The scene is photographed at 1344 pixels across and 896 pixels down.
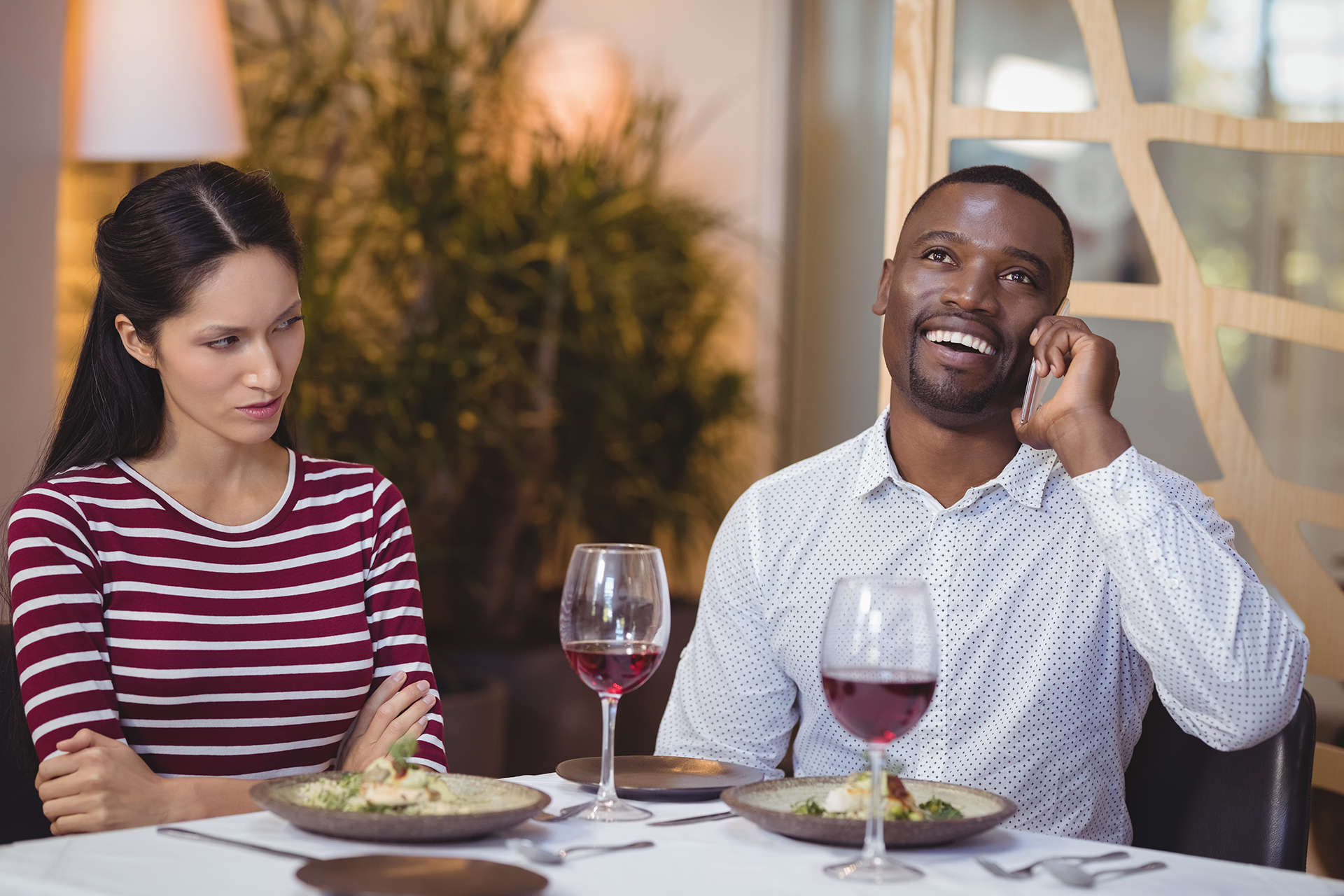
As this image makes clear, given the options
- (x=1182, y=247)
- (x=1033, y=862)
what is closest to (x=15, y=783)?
(x=1033, y=862)

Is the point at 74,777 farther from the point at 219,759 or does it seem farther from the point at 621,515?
the point at 621,515

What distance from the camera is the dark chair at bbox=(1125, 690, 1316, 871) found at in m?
1.50

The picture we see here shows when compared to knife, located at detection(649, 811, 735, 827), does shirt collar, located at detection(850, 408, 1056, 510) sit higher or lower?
higher

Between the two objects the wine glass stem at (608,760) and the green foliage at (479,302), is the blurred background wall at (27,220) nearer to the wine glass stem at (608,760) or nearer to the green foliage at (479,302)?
the green foliage at (479,302)

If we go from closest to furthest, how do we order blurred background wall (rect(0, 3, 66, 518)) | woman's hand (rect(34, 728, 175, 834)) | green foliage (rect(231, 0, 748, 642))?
woman's hand (rect(34, 728, 175, 834)) → blurred background wall (rect(0, 3, 66, 518)) → green foliage (rect(231, 0, 748, 642))

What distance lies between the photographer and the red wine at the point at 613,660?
1.24 m

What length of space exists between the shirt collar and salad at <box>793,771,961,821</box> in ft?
2.03

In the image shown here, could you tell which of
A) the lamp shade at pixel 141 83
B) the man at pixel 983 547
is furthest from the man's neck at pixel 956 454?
the lamp shade at pixel 141 83

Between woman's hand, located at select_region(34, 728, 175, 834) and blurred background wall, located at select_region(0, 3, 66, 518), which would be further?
blurred background wall, located at select_region(0, 3, 66, 518)


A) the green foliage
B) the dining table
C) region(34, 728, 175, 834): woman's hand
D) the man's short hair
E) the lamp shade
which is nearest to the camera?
the dining table

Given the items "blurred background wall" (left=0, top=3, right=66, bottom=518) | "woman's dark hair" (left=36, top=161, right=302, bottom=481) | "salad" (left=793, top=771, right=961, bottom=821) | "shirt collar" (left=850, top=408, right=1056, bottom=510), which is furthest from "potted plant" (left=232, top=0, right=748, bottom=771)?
"salad" (left=793, top=771, right=961, bottom=821)

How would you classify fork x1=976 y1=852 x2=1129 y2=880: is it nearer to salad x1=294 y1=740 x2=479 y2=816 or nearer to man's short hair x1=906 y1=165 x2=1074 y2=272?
salad x1=294 y1=740 x2=479 y2=816

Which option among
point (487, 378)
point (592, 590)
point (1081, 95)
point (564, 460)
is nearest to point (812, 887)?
point (592, 590)

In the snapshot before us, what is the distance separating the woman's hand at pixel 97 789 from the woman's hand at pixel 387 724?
0.25m
